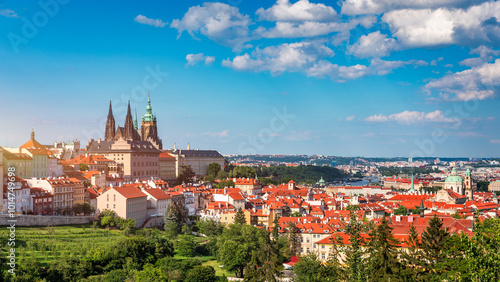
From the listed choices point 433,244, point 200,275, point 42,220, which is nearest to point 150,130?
point 42,220

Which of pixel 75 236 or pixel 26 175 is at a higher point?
pixel 26 175

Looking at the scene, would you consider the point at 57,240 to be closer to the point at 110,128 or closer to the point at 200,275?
the point at 200,275

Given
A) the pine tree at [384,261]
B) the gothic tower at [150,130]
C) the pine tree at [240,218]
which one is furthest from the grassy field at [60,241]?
the gothic tower at [150,130]

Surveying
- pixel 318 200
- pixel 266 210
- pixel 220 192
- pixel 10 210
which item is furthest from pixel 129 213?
pixel 318 200

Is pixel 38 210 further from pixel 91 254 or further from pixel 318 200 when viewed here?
pixel 318 200

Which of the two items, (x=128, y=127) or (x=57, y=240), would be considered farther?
(x=128, y=127)

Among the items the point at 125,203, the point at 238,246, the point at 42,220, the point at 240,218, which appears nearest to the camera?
the point at 238,246
